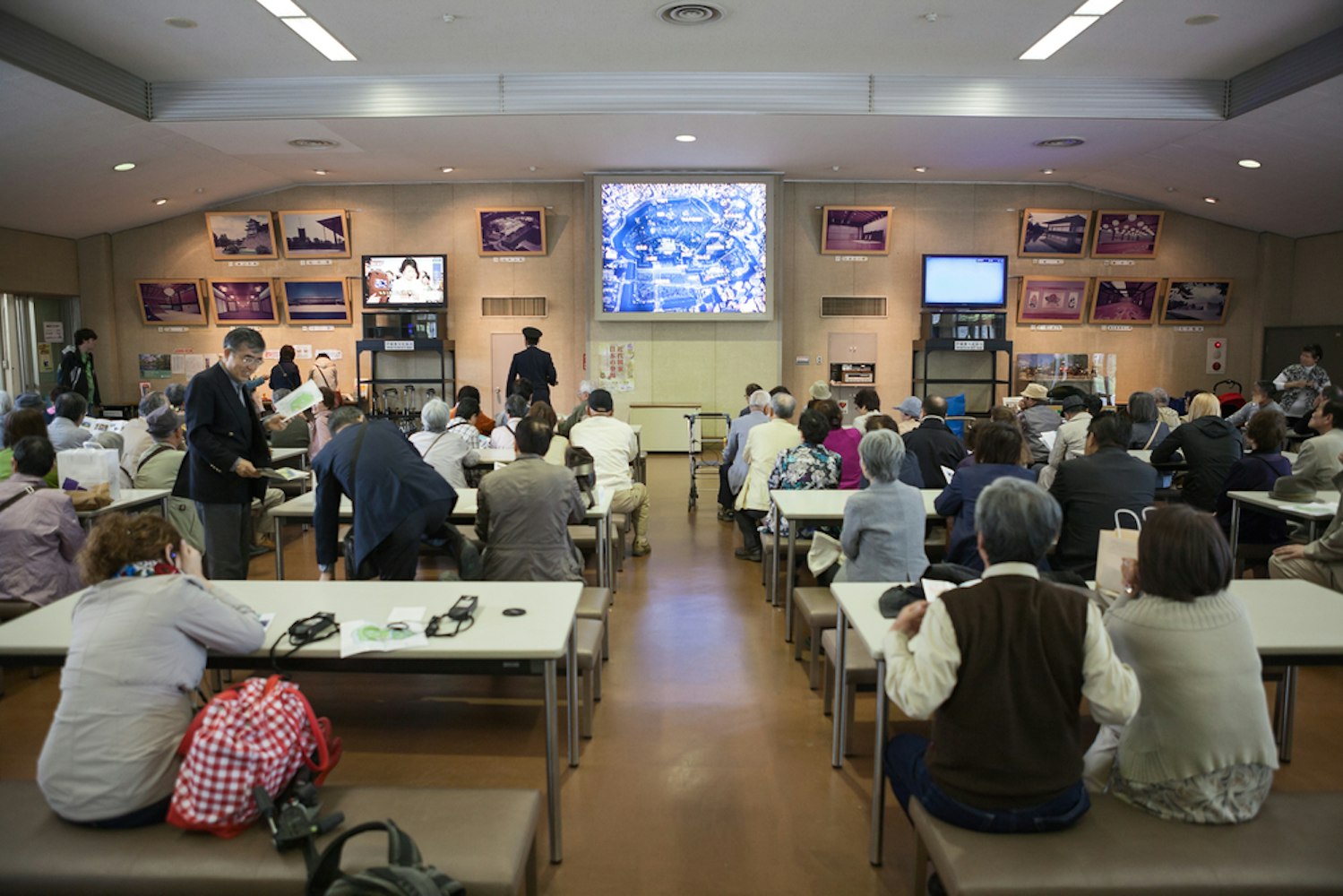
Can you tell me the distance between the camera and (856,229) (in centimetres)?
1105

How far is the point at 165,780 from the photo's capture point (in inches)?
80.0

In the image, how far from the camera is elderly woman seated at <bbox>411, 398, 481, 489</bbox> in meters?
5.28

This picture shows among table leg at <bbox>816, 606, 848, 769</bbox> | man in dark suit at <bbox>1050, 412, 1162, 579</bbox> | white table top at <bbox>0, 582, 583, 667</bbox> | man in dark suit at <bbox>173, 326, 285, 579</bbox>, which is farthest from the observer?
man in dark suit at <bbox>173, 326, 285, 579</bbox>

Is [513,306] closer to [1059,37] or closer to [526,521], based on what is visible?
[1059,37]

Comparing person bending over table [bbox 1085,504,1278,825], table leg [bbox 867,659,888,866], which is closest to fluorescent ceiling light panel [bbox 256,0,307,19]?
table leg [bbox 867,659,888,866]

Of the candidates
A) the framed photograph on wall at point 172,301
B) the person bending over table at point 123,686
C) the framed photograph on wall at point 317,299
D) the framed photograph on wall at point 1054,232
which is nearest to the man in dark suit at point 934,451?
the person bending over table at point 123,686

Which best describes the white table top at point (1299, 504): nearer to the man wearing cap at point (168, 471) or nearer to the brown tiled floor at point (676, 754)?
the brown tiled floor at point (676, 754)

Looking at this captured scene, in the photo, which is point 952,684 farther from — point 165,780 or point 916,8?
point 916,8

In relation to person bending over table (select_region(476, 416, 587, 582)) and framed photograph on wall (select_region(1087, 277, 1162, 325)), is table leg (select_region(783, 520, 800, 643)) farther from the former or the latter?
framed photograph on wall (select_region(1087, 277, 1162, 325))

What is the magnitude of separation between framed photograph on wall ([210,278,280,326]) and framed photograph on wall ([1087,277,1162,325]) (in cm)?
1090

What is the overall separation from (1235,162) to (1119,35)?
10.7 feet

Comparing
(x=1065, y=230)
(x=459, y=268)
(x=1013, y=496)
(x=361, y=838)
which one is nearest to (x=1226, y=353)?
(x=1065, y=230)

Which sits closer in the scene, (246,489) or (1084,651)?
(1084,651)

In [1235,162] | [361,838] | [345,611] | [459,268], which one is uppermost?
[1235,162]
